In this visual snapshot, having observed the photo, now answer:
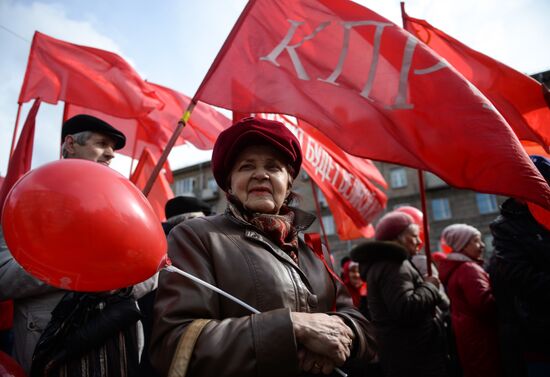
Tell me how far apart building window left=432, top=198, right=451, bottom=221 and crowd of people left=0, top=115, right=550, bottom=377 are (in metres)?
21.5

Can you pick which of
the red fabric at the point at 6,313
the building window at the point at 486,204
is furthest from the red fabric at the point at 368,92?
the building window at the point at 486,204

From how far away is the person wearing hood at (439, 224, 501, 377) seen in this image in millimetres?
3498

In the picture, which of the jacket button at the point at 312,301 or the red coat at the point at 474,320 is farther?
the red coat at the point at 474,320

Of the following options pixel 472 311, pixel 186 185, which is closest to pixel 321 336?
pixel 472 311

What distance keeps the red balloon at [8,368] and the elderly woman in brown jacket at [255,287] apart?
0.72 meters

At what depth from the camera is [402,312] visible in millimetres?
2961

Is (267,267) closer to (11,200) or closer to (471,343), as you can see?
(11,200)

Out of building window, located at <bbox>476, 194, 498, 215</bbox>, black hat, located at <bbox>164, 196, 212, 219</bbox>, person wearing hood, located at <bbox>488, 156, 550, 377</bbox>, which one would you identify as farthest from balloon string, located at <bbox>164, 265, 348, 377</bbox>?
building window, located at <bbox>476, 194, 498, 215</bbox>

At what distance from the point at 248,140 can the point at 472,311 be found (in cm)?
294

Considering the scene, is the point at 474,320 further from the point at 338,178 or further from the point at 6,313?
the point at 6,313

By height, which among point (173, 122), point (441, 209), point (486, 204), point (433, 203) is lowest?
point (441, 209)

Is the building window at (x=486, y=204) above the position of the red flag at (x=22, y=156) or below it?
below

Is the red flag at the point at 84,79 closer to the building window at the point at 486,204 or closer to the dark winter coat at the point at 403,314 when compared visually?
the dark winter coat at the point at 403,314

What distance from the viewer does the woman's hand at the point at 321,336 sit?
1.33 meters
